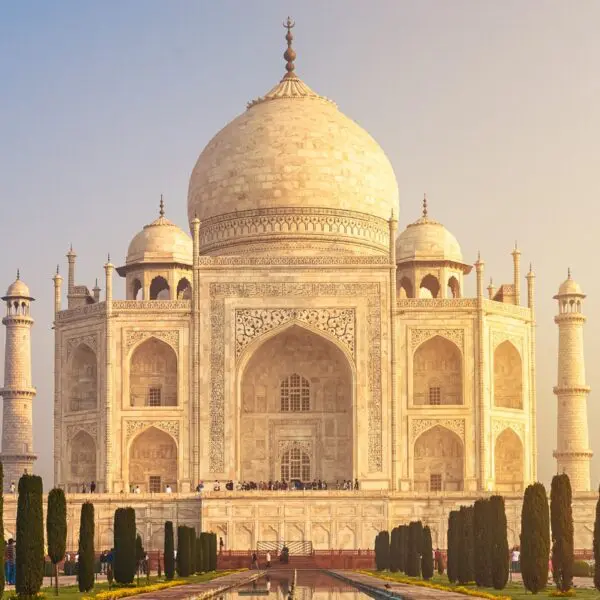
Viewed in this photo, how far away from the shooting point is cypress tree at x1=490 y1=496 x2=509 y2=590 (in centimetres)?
2228

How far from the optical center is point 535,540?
71.0 feet

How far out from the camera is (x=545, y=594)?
824 inches

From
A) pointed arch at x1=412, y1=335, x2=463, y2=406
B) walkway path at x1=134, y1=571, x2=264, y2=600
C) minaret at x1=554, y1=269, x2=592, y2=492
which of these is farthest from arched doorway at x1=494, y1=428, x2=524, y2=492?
walkway path at x1=134, y1=571, x2=264, y2=600

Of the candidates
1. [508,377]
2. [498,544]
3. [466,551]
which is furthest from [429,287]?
[498,544]

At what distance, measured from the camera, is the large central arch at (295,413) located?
38531 mm

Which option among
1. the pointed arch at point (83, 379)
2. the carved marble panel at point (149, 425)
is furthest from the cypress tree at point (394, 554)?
the pointed arch at point (83, 379)

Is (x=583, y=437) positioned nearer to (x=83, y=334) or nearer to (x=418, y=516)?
(x=418, y=516)

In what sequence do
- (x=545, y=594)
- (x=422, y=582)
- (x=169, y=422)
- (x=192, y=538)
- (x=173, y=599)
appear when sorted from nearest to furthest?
(x=173, y=599) → (x=545, y=594) → (x=422, y=582) → (x=192, y=538) → (x=169, y=422)

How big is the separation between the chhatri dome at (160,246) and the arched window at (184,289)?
2.10 feet

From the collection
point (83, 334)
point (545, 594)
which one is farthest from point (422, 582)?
point (83, 334)

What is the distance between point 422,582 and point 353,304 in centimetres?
1408

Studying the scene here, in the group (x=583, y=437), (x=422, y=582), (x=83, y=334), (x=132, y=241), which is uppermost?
(x=132, y=241)

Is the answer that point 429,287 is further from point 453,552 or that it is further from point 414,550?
point 453,552

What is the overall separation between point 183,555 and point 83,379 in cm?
1343
